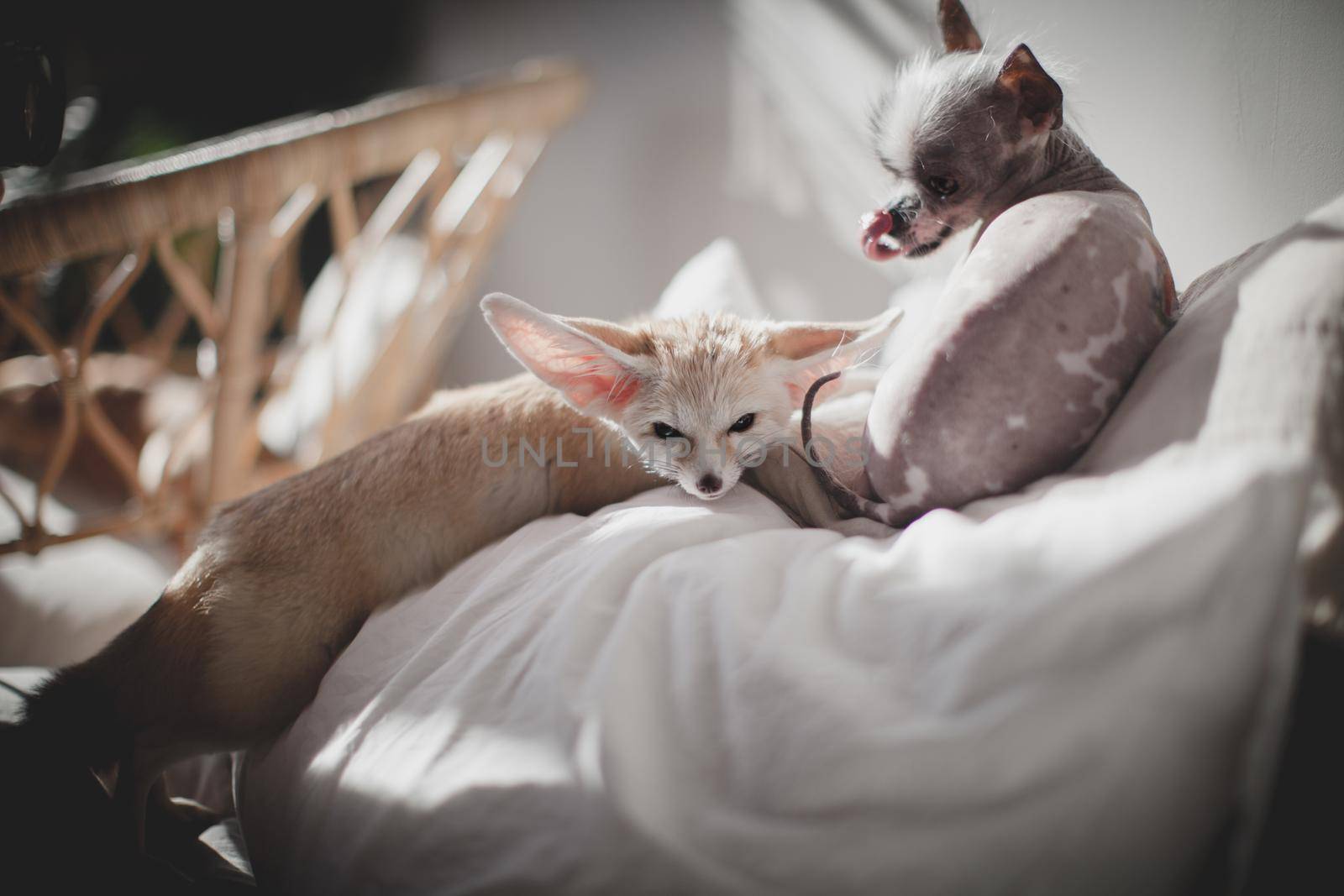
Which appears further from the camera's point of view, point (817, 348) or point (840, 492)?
point (817, 348)

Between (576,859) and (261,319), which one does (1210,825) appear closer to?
(576,859)

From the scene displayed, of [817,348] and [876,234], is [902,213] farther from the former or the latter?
[817,348]

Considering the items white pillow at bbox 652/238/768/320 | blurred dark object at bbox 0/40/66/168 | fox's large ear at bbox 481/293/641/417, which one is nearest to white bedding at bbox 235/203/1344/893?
fox's large ear at bbox 481/293/641/417

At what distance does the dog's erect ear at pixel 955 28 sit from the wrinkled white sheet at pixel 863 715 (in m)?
0.73

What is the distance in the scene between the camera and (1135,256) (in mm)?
723

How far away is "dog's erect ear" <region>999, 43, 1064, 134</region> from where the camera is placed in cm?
82

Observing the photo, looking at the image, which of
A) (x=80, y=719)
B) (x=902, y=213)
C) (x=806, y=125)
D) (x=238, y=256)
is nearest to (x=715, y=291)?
(x=902, y=213)

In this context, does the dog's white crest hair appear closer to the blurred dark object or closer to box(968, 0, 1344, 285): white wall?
box(968, 0, 1344, 285): white wall

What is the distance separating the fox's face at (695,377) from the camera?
1.01 meters

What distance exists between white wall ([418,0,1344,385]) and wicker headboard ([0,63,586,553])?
0.35m

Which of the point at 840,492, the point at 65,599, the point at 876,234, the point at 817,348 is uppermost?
the point at 876,234

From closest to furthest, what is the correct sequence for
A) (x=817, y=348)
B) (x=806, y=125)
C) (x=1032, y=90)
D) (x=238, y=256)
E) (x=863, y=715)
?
1. (x=863, y=715)
2. (x=1032, y=90)
3. (x=817, y=348)
4. (x=238, y=256)
5. (x=806, y=125)

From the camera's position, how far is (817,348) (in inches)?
43.1

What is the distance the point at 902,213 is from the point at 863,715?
2.35 feet
